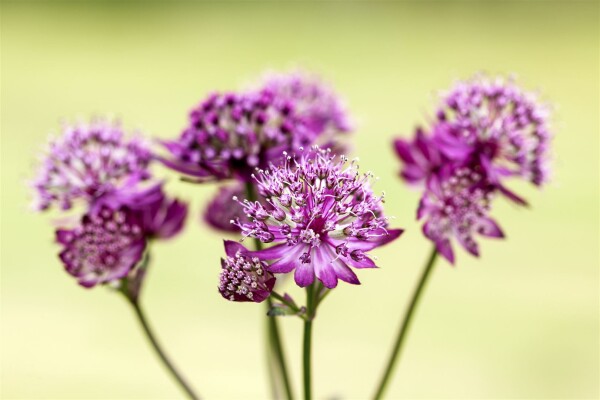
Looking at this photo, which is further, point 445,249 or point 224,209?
point 224,209

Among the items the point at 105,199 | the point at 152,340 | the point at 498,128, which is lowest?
the point at 152,340

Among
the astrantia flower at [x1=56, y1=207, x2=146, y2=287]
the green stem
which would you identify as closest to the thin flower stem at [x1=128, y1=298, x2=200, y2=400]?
the astrantia flower at [x1=56, y1=207, x2=146, y2=287]

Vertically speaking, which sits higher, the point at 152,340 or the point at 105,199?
the point at 105,199

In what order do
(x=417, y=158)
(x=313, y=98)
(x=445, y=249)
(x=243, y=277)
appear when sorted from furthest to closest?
(x=313, y=98) < (x=417, y=158) < (x=445, y=249) < (x=243, y=277)

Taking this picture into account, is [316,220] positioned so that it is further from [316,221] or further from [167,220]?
[167,220]

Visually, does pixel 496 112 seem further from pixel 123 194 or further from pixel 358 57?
pixel 358 57

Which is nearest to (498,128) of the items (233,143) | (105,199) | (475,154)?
(475,154)

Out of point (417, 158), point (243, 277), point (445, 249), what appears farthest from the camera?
point (417, 158)
